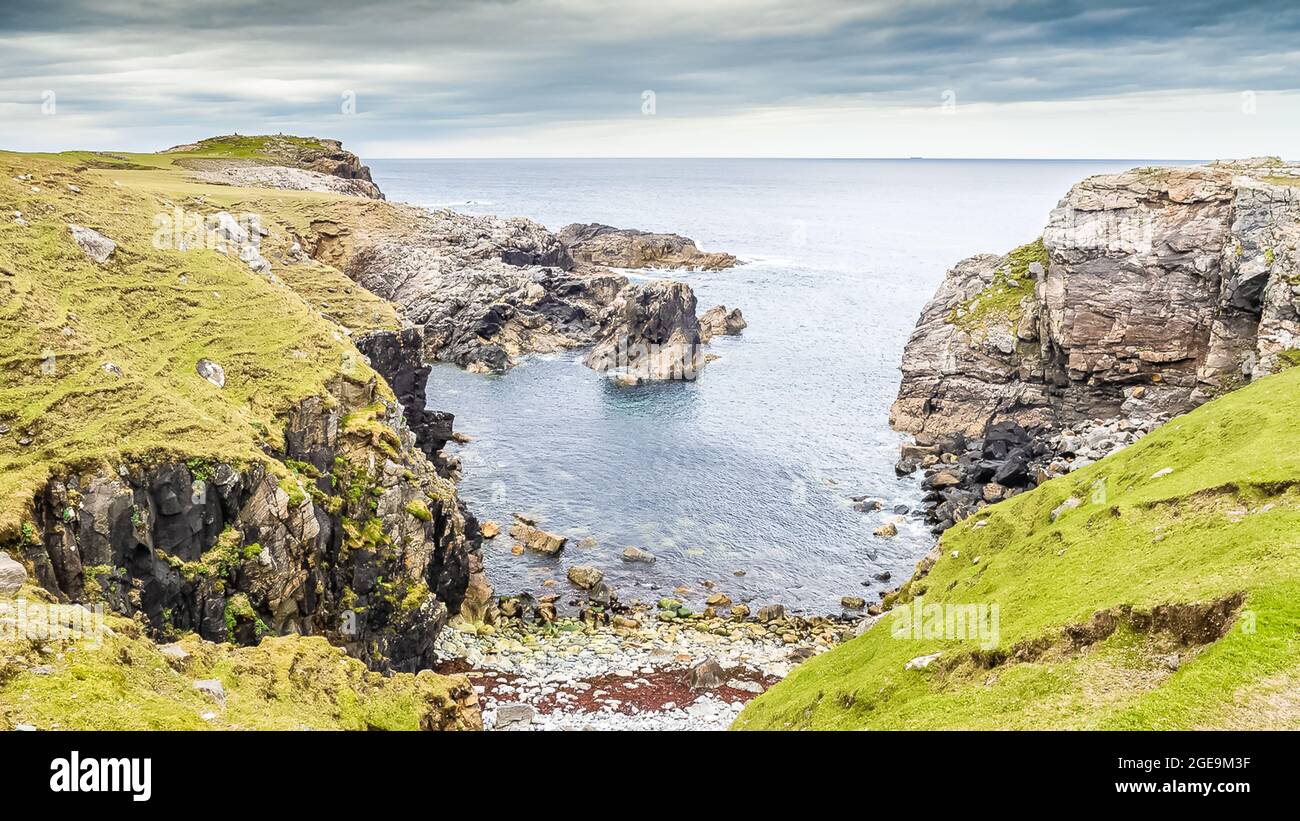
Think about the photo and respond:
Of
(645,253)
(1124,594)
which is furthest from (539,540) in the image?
(645,253)

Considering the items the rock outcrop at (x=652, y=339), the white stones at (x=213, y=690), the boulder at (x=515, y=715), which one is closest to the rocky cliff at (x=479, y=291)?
the rock outcrop at (x=652, y=339)

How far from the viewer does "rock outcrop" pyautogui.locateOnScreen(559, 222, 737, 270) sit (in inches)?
7436

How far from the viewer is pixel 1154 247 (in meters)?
79.4

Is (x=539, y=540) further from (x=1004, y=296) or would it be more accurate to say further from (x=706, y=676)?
(x=1004, y=296)

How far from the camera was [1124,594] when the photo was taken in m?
22.6

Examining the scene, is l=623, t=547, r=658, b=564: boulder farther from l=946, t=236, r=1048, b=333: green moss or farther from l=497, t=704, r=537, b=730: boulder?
l=946, t=236, r=1048, b=333: green moss

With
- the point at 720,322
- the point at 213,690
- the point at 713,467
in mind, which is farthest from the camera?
the point at 720,322

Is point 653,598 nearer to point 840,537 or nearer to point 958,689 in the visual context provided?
point 840,537

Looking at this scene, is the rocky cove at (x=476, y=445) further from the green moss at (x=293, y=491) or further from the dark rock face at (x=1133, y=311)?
the dark rock face at (x=1133, y=311)

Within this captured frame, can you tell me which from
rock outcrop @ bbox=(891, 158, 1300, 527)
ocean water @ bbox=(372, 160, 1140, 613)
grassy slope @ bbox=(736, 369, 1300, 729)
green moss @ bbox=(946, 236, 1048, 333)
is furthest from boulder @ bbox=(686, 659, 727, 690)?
green moss @ bbox=(946, 236, 1048, 333)

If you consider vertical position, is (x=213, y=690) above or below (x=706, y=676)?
above

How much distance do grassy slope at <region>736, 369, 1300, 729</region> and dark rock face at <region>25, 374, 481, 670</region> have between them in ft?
61.6

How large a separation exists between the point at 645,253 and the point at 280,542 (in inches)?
6420
